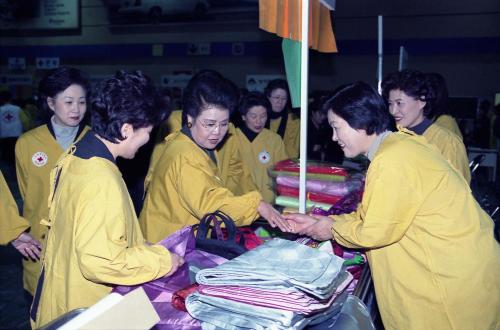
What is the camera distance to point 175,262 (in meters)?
1.63

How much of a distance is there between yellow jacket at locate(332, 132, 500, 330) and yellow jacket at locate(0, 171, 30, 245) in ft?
5.35

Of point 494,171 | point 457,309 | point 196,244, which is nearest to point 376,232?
point 457,309

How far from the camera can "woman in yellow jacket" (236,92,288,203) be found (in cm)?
427

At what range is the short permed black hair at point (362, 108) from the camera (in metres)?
1.91

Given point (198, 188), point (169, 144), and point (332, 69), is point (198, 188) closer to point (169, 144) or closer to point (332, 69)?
point (169, 144)

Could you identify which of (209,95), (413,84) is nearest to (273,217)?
(209,95)

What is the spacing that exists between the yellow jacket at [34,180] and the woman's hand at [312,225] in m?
1.46

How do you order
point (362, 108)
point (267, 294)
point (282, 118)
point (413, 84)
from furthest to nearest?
point (282, 118) < point (413, 84) < point (362, 108) < point (267, 294)

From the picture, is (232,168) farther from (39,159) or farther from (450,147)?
(450,147)

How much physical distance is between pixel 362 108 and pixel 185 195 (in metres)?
0.88

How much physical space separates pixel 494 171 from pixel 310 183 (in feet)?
26.9

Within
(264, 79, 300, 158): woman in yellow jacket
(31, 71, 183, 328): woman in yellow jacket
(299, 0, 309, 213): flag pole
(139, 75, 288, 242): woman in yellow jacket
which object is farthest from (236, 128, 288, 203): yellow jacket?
(31, 71, 183, 328): woman in yellow jacket

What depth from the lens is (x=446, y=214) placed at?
5.96ft

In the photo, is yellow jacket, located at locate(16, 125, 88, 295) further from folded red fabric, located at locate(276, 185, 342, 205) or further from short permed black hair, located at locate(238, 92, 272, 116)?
short permed black hair, located at locate(238, 92, 272, 116)
